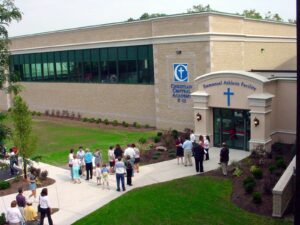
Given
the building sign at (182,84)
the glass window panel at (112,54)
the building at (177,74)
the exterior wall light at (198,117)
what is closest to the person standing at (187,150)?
the building at (177,74)

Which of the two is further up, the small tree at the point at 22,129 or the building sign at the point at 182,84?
the building sign at the point at 182,84

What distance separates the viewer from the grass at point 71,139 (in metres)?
29.0

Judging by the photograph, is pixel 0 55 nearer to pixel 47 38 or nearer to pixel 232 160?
pixel 232 160

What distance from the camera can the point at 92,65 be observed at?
41.8 meters

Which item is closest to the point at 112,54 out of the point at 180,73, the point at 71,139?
the point at 180,73

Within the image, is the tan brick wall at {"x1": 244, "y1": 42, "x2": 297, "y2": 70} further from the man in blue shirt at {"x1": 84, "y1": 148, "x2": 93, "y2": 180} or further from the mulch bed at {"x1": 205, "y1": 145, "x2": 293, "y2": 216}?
the man in blue shirt at {"x1": 84, "y1": 148, "x2": 93, "y2": 180}

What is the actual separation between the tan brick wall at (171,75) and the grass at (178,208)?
518 inches

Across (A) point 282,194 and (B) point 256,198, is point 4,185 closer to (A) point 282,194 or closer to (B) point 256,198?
(B) point 256,198

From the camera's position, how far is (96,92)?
4188 centimetres

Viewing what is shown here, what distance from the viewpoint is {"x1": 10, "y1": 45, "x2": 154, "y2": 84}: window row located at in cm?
3685

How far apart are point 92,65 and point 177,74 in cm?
1202

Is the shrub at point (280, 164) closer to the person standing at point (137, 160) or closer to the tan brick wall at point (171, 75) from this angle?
the person standing at point (137, 160)

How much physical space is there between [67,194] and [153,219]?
5837 millimetres

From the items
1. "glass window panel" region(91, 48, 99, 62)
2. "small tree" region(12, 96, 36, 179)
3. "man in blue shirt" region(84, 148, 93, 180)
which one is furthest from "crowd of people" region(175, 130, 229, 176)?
"glass window panel" region(91, 48, 99, 62)
